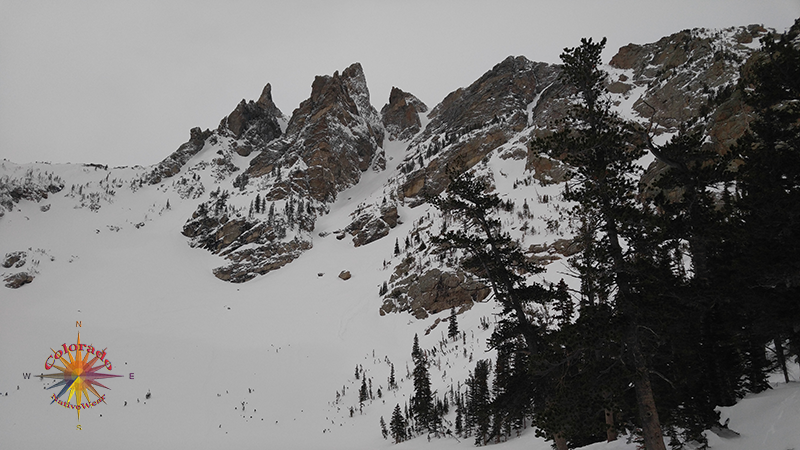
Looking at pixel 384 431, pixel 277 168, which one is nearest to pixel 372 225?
pixel 277 168

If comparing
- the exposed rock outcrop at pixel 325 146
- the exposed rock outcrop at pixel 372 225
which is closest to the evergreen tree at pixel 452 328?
the exposed rock outcrop at pixel 372 225

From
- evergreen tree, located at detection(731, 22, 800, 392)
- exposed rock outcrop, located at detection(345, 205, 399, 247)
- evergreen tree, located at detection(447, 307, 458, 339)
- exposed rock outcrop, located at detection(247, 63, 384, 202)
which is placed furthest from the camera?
exposed rock outcrop, located at detection(247, 63, 384, 202)

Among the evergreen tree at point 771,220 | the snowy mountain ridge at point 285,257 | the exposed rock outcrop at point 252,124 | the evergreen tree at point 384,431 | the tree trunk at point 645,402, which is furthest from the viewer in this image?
the exposed rock outcrop at point 252,124

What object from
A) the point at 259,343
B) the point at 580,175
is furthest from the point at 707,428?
the point at 259,343

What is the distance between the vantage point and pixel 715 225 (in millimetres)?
11484

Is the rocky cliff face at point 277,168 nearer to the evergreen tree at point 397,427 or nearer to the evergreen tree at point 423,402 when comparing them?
the evergreen tree at point 423,402

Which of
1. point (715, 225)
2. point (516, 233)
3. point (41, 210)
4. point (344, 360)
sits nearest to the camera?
point (715, 225)

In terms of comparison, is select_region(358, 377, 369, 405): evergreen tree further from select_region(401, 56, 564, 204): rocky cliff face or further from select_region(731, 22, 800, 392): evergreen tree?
select_region(401, 56, 564, 204): rocky cliff face

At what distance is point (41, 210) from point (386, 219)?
109m

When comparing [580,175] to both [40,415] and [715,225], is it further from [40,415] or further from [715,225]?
[40,415]

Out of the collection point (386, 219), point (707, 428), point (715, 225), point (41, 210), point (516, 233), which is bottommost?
point (707, 428)

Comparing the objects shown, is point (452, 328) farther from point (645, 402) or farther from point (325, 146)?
point (325, 146)

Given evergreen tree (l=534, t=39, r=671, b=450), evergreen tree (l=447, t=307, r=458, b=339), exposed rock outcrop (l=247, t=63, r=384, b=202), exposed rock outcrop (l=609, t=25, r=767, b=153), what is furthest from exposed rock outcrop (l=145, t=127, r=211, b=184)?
evergreen tree (l=534, t=39, r=671, b=450)

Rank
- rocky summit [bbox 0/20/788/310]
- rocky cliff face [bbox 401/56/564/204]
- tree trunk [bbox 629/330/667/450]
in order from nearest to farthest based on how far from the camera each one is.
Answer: tree trunk [bbox 629/330/667/450], rocky summit [bbox 0/20/788/310], rocky cliff face [bbox 401/56/564/204]
